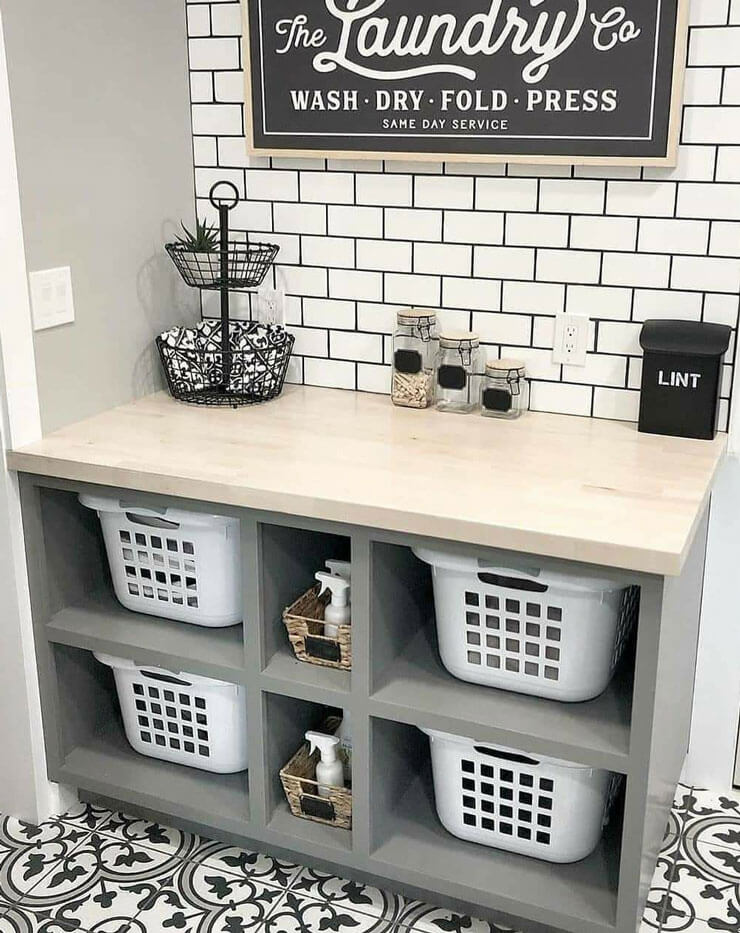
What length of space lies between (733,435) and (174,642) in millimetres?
1249

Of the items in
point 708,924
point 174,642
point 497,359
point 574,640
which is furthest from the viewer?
point 497,359

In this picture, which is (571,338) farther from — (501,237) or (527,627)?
(527,627)

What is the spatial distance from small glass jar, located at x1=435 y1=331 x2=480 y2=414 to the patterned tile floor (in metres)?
1.05

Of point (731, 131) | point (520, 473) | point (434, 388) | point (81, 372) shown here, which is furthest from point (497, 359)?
point (81, 372)

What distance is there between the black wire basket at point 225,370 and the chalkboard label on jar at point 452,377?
374mm

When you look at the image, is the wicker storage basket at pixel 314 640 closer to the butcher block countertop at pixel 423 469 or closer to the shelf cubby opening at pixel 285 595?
the shelf cubby opening at pixel 285 595

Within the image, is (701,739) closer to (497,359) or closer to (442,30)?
Answer: (497,359)

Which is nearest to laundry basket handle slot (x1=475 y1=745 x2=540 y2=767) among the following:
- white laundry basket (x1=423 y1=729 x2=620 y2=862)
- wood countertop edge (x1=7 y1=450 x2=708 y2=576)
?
white laundry basket (x1=423 y1=729 x2=620 y2=862)

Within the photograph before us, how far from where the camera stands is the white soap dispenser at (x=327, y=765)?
2248mm

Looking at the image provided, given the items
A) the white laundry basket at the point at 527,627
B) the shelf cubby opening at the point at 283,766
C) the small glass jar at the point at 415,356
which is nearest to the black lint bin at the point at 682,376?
the white laundry basket at the point at 527,627

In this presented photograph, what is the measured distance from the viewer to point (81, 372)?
243cm

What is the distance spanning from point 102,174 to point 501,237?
0.89 m

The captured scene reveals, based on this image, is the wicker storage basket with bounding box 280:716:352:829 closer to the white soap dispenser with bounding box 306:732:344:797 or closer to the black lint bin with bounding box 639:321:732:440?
the white soap dispenser with bounding box 306:732:344:797

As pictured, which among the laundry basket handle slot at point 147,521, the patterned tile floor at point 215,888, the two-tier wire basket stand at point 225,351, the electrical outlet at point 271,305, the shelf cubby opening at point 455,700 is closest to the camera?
the shelf cubby opening at point 455,700
